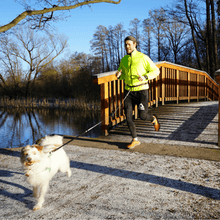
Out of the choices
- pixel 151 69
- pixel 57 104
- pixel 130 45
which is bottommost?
pixel 57 104

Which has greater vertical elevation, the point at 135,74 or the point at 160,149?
the point at 135,74

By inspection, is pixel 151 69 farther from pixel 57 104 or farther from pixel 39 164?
pixel 57 104

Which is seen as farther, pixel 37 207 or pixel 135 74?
pixel 135 74

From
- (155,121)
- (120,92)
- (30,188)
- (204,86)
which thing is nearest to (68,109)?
(204,86)

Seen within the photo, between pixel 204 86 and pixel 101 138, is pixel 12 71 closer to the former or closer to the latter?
pixel 204 86

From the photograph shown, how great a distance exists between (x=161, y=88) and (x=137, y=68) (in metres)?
4.44

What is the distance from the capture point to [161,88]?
8.07 m

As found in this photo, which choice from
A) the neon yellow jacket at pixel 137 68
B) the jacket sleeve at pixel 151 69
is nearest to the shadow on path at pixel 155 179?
the neon yellow jacket at pixel 137 68

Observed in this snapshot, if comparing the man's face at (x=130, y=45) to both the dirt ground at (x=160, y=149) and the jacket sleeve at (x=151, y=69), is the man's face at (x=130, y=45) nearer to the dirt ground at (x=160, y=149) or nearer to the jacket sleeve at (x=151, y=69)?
the jacket sleeve at (x=151, y=69)

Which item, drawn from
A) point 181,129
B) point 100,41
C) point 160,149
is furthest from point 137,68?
point 100,41

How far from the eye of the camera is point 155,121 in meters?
4.55

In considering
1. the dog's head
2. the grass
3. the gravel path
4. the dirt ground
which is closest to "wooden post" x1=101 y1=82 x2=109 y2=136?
the dirt ground

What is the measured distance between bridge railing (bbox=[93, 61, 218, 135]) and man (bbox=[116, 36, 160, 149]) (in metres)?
0.81

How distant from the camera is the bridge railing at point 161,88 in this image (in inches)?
205
